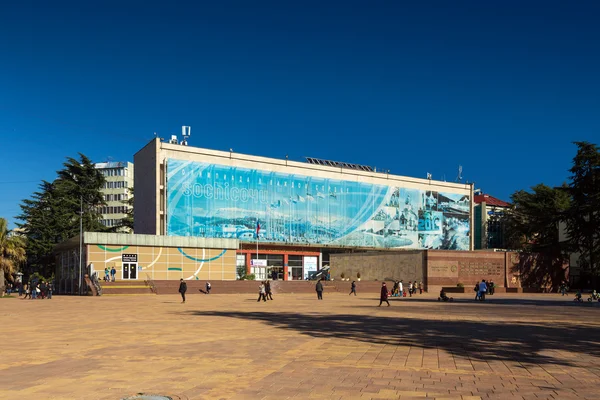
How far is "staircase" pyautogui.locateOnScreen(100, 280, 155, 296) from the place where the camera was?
144 ft

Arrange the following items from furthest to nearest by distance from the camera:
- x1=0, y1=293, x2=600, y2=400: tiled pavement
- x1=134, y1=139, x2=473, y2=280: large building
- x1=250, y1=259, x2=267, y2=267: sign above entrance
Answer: x1=250, y1=259, x2=267, y2=267: sign above entrance → x1=134, y1=139, x2=473, y2=280: large building → x1=0, y1=293, x2=600, y2=400: tiled pavement

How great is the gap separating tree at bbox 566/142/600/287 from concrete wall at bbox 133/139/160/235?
44.7 meters

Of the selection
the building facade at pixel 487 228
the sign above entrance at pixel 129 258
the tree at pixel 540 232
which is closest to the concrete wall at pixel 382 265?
the tree at pixel 540 232

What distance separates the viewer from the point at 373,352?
1186 centimetres

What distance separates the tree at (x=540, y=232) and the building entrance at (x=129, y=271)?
36029 millimetres

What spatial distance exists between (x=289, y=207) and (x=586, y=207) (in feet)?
136

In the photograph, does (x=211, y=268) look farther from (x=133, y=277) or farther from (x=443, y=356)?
(x=443, y=356)

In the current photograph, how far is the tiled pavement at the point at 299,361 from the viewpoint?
26.6 ft

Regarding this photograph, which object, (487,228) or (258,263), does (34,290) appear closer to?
(258,263)

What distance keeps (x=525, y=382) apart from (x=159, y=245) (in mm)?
49022

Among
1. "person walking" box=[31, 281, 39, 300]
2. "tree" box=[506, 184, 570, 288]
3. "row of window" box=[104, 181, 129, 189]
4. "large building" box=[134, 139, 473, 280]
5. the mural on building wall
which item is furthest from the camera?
"row of window" box=[104, 181, 129, 189]

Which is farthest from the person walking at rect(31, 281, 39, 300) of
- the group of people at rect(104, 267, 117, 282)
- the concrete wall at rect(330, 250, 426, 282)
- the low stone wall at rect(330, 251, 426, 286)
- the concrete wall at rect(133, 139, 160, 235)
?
the concrete wall at rect(330, 250, 426, 282)

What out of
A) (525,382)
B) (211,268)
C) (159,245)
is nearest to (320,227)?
(211,268)

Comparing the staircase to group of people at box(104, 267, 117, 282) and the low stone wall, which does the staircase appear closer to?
group of people at box(104, 267, 117, 282)
